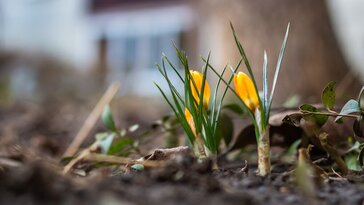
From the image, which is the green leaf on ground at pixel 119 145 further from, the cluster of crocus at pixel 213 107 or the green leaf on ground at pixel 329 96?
the green leaf on ground at pixel 329 96

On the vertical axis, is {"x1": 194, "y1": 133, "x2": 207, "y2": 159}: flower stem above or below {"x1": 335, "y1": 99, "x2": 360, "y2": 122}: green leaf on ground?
below

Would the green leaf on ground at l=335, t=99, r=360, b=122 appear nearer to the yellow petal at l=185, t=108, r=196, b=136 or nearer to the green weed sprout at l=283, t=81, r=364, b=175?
the green weed sprout at l=283, t=81, r=364, b=175

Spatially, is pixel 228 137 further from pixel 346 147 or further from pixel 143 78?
pixel 143 78

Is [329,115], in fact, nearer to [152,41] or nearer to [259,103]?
[259,103]

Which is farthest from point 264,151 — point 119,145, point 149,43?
point 149,43

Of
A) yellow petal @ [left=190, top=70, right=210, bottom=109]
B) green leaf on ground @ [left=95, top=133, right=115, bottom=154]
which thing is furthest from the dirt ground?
green leaf on ground @ [left=95, top=133, right=115, bottom=154]

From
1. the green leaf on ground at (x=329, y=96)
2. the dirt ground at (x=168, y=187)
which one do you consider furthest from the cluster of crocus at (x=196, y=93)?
the green leaf on ground at (x=329, y=96)

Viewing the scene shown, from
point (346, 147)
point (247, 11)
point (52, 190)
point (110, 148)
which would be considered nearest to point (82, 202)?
point (52, 190)
